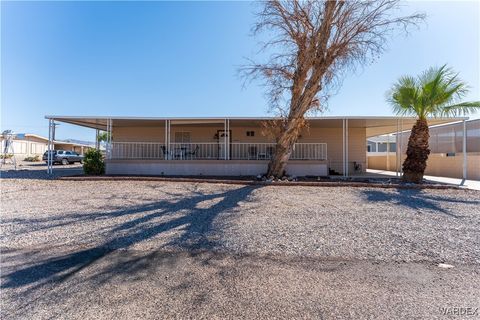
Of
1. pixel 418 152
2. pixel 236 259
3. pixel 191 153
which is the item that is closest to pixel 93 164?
pixel 191 153

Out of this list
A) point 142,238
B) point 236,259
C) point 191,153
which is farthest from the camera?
point 191,153

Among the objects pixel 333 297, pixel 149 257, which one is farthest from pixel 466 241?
pixel 149 257

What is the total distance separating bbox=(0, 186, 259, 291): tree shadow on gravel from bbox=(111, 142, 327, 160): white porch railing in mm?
7603

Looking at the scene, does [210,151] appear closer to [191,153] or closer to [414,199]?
[191,153]

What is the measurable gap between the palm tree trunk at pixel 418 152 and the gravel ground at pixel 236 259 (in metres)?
3.37

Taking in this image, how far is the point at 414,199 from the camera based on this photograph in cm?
761

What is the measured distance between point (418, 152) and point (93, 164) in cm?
1363

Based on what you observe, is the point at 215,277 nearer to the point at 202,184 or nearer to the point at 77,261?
the point at 77,261

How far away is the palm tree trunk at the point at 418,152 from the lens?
10078 mm

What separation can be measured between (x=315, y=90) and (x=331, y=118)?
2552mm

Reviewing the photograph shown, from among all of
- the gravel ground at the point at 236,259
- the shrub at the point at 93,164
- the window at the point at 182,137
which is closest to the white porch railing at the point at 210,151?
the window at the point at 182,137

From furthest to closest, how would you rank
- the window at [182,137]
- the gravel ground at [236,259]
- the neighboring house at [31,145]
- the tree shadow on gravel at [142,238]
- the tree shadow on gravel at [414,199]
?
the neighboring house at [31,145] < the window at [182,137] < the tree shadow on gravel at [414,199] < the tree shadow on gravel at [142,238] < the gravel ground at [236,259]

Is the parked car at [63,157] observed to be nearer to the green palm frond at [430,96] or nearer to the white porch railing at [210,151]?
the white porch railing at [210,151]

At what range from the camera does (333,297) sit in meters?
2.66
